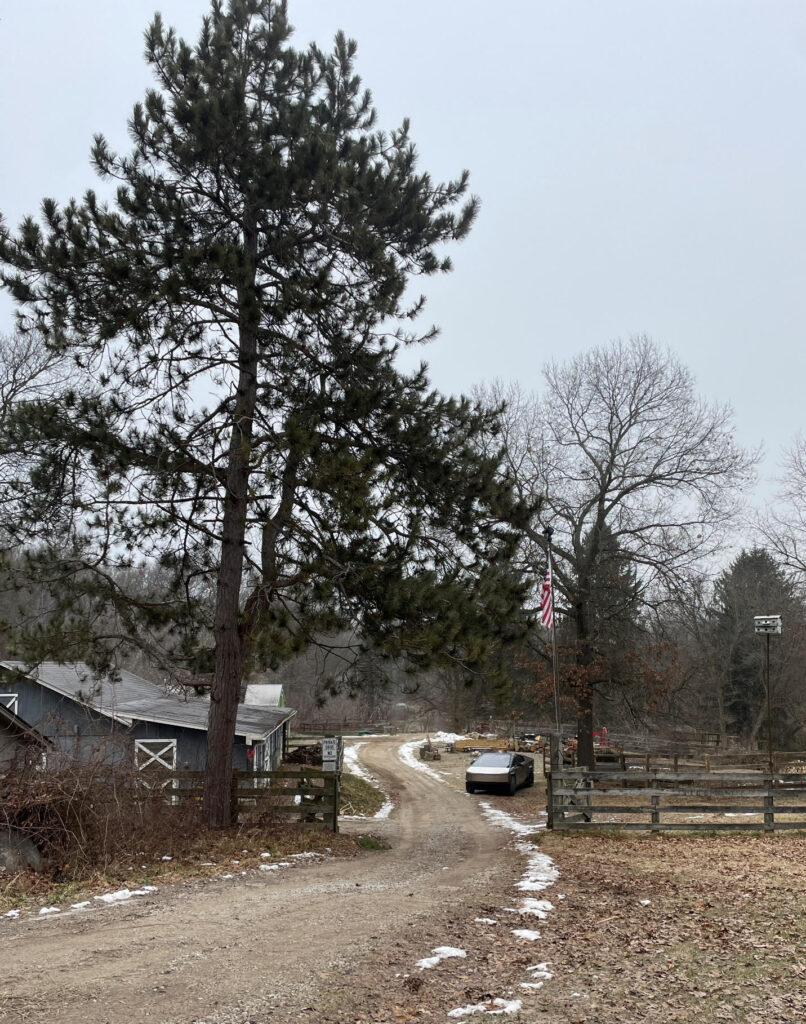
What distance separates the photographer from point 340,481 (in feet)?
38.9

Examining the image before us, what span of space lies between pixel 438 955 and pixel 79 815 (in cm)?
567

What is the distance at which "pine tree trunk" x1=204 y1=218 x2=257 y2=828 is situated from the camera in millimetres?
13375

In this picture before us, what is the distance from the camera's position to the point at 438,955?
691cm

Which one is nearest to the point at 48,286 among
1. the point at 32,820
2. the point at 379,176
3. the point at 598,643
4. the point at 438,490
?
the point at 379,176

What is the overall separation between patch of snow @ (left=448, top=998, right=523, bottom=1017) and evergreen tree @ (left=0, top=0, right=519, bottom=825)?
607 centimetres

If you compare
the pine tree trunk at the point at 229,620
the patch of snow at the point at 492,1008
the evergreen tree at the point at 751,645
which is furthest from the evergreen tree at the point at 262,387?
the evergreen tree at the point at 751,645

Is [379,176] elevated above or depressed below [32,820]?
above

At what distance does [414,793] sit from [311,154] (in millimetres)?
21123

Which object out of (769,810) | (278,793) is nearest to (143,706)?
(278,793)

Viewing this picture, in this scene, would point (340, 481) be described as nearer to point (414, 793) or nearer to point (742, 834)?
point (742, 834)

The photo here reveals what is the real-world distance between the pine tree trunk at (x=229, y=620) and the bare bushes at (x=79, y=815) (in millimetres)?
1611

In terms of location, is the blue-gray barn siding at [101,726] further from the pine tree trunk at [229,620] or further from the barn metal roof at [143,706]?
the pine tree trunk at [229,620]

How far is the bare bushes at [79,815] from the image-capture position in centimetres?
1013

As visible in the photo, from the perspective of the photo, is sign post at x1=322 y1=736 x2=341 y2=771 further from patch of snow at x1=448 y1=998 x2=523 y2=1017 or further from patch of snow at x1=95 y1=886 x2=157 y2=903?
patch of snow at x1=448 y1=998 x2=523 y2=1017
